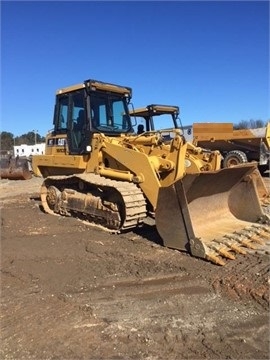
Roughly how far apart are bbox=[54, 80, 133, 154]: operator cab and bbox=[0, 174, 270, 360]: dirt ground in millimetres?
2651

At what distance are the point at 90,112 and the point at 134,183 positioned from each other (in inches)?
81.3

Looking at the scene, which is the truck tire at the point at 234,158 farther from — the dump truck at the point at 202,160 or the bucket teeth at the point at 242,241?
the bucket teeth at the point at 242,241

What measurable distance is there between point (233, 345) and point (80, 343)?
4.19 ft

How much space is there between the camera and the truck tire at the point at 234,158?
1789 cm

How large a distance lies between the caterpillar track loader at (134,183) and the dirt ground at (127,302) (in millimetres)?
440

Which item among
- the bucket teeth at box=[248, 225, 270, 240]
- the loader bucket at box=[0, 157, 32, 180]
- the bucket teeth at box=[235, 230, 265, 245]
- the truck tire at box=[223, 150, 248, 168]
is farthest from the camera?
the loader bucket at box=[0, 157, 32, 180]

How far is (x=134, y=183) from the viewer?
7445 mm

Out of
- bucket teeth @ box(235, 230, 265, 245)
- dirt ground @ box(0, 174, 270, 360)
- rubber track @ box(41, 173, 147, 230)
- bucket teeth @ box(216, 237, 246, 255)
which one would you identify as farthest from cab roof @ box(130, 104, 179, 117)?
bucket teeth @ box(216, 237, 246, 255)

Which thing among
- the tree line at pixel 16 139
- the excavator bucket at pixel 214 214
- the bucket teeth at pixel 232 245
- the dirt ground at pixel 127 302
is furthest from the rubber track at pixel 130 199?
the tree line at pixel 16 139

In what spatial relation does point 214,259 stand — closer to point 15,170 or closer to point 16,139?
point 15,170

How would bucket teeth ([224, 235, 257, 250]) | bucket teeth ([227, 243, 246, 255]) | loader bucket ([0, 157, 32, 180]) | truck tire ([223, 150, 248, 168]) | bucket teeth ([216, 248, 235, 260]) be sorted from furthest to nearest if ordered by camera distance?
loader bucket ([0, 157, 32, 180]) → truck tire ([223, 150, 248, 168]) → bucket teeth ([224, 235, 257, 250]) → bucket teeth ([227, 243, 246, 255]) → bucket teeth ([216, 248, 235, 260])

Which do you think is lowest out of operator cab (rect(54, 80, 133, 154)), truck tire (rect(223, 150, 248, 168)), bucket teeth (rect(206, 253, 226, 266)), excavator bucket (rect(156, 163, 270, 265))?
bucket teeth (rect(206, 253, 226, 266))

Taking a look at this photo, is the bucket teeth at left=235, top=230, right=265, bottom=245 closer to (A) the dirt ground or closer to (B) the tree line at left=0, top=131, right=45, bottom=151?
(A) the dirt ground

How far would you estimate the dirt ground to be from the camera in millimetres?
3449
